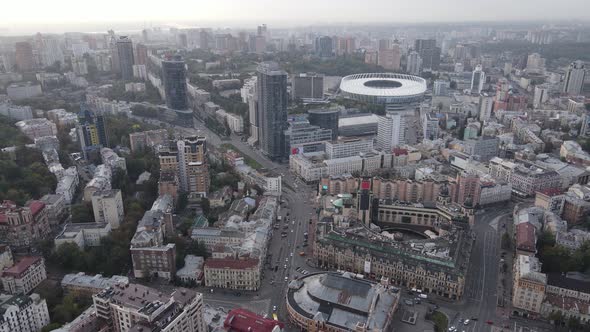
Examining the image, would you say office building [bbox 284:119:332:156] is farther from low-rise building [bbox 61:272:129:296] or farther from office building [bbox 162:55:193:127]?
low-rise building [bbox 61:272:129:296]

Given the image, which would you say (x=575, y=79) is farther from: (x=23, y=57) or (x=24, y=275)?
(x=23, y=57)

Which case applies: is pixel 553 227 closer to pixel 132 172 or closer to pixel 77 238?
pixel 77 238

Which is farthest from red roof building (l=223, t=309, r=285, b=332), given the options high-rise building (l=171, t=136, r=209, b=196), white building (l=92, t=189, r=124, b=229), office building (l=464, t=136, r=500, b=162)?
office building (l=464, t=136, r=500, b=162)

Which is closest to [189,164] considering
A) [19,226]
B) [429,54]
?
[19,226]

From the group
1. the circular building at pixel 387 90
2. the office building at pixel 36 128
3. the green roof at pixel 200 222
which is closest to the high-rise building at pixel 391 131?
the circular building at pixel 387 90

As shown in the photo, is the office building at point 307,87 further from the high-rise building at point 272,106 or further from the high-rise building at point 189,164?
the high-rise building at point 189,164

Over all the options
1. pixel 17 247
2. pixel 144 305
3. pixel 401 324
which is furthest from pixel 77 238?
pixel 401 324
